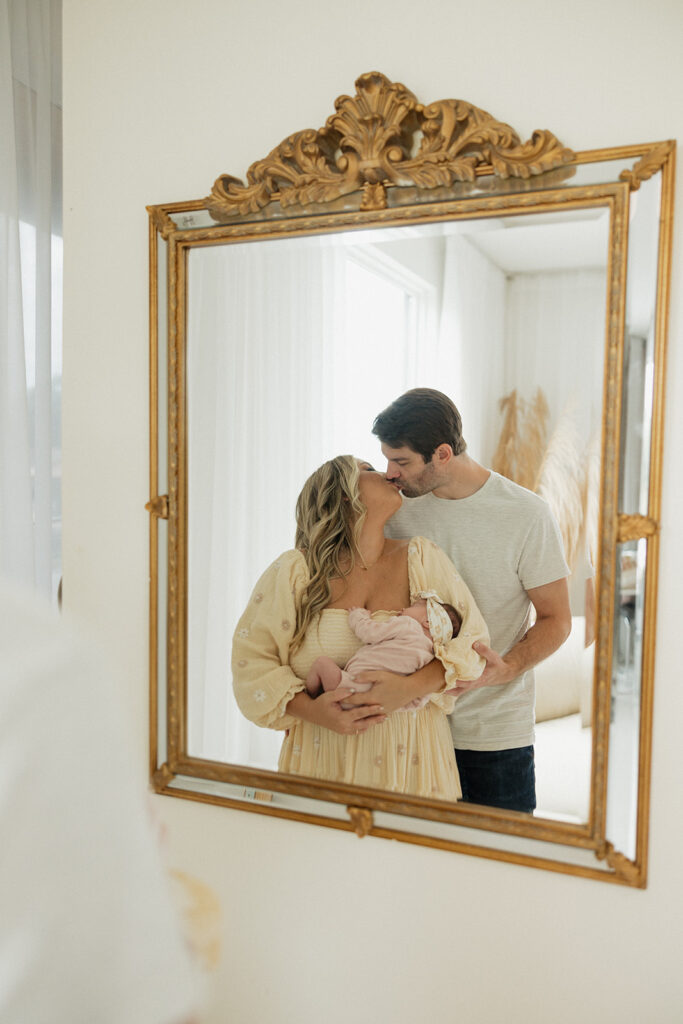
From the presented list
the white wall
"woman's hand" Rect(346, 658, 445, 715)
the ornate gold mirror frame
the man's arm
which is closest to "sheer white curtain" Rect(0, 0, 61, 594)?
the white wall

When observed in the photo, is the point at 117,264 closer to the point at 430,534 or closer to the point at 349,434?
the point at 349,434

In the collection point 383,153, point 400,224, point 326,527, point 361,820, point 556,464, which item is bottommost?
point 361,820

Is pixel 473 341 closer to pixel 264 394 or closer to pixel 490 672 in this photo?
pixel 264 394

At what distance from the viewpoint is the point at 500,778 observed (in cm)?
117

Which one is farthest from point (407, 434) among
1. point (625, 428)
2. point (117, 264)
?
point (117, 264)

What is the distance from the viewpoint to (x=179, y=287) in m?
1.38

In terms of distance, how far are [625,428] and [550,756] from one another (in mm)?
488

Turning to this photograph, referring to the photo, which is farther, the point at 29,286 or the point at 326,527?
the point at 29,286

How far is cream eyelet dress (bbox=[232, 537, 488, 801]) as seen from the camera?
1.18 m

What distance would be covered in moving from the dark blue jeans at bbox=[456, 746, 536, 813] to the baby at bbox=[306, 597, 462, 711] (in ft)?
0.39

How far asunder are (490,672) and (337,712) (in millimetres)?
259

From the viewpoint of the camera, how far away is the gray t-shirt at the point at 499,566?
3.69ft

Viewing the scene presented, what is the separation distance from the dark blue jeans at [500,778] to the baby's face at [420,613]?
20cm

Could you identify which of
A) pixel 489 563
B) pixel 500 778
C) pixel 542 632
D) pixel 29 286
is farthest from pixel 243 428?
pixel 29 286
